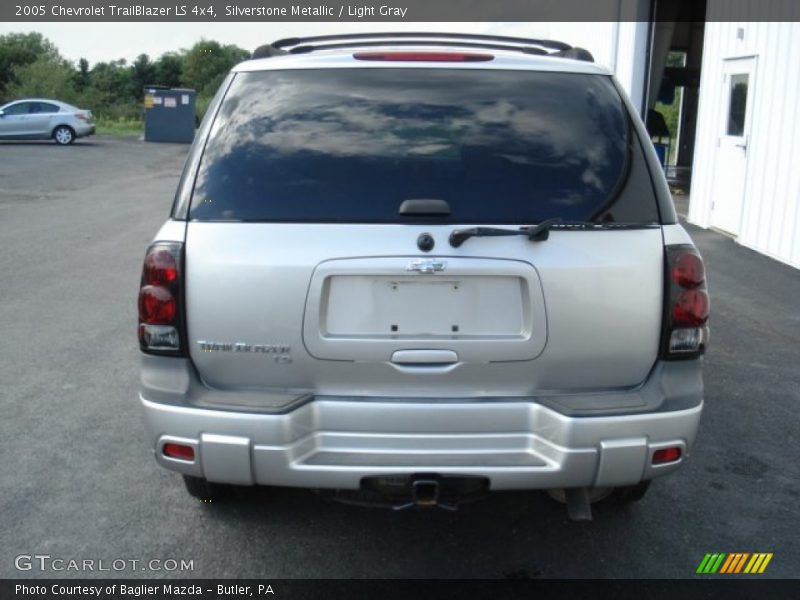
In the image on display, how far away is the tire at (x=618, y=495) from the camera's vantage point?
144 inches

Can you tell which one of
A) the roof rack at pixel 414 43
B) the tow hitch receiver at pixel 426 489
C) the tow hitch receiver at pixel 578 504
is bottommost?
the tow hitch receiver at pixel 578 504

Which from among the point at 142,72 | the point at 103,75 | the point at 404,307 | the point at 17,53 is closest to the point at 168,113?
the point at 17,53

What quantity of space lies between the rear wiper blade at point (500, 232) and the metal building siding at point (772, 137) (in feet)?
26.7

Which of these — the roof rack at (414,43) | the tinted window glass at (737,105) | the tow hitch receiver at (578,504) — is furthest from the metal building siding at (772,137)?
the tow hitch receiver at (578,504)

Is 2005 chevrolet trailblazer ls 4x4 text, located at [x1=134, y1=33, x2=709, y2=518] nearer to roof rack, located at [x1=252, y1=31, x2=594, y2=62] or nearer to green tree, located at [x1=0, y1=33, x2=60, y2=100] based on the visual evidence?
roof rack, located at [x1=252, y1=31, x2=594, y2=62]

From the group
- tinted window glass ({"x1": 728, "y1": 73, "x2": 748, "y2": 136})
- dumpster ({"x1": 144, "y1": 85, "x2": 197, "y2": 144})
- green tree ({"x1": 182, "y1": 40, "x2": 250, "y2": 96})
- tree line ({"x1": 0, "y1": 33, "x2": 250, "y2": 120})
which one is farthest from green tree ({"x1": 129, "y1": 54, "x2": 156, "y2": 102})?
tinted window glass ({"x1": 728, "y1": 73, "x2": 748, "y2": 136})

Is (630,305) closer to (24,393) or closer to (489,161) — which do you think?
(489,161)

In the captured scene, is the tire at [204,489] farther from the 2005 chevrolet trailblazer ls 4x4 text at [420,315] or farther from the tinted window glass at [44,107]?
the tinted window glass at [44,107]

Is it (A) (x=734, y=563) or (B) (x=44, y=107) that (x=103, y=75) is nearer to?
(B) (x=44, y=107)

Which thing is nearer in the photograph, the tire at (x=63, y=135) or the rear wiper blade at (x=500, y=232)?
the rear wiper blade at (x=500, y=232)

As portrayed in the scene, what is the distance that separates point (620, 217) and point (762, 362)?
3860mm

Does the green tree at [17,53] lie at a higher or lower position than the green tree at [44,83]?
higher

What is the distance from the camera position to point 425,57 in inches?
131

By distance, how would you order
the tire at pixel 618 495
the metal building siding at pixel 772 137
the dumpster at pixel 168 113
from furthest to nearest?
1. the dumpster at pixel 168 113
2. the metal building siding at pixel 772 137
3. the tire at pixel 618 495
